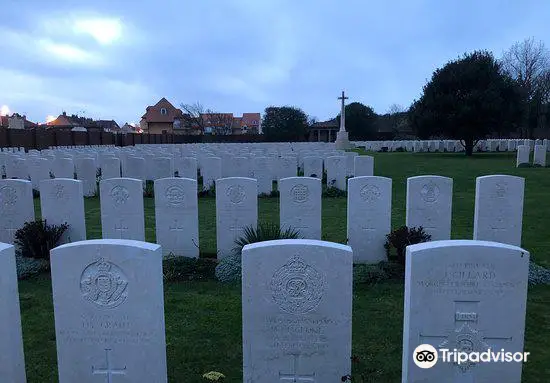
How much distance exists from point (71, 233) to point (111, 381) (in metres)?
3.97

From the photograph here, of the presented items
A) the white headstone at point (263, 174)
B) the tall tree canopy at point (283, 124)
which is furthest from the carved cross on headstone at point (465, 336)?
the tall tree canopy at point (283, 124)

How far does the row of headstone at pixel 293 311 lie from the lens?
2959mm

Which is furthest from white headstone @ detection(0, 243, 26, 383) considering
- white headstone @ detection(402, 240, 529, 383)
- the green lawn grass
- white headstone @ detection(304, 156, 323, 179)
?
white headstone @ detection(304, 156, 323, 179)

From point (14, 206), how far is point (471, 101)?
27.9 m

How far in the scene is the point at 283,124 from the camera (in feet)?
201

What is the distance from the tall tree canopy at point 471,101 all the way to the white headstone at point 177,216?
2599 centimetres

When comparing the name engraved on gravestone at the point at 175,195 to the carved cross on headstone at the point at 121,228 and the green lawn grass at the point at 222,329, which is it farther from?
the green lawn grass at the point at 222,329

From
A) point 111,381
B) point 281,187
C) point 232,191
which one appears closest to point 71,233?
point 232,191

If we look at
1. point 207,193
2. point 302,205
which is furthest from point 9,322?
point 207,193

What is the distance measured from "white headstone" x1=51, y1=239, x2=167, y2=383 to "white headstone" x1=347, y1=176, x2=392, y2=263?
380 centimetres

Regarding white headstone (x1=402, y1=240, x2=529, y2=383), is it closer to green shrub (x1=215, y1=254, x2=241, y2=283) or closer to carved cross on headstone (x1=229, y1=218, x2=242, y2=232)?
green shrub (x1=215, y1=254, x2=241, y2=283)

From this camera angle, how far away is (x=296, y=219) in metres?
6.60

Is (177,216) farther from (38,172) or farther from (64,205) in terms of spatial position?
(38,172)

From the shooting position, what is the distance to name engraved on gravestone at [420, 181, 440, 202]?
21.2ft
